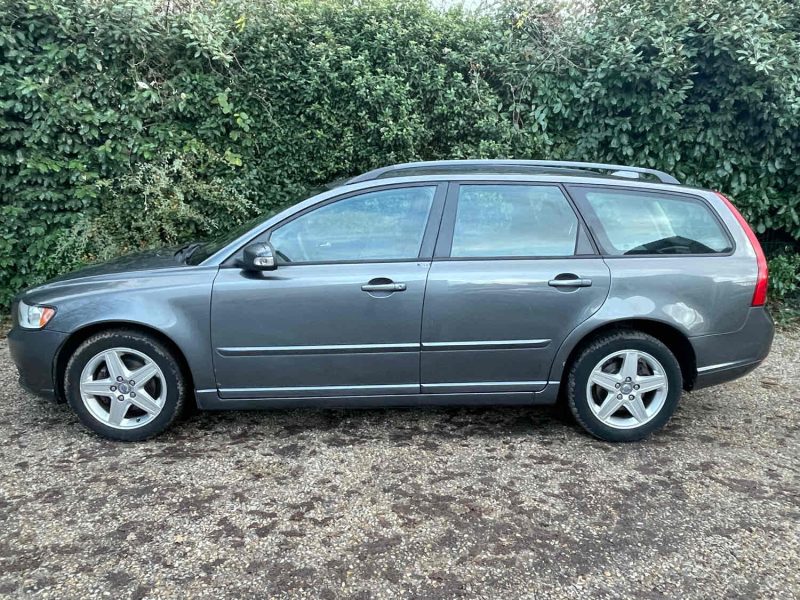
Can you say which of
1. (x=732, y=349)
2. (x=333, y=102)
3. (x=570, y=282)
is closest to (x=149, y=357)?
(x=570, y=282)

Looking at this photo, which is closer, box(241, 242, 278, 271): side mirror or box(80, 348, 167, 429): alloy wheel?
box(241, 242, 278, 271): side mirror

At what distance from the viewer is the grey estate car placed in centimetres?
349

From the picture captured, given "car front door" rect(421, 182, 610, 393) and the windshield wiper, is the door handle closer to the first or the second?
"car front door" rect(421, 182, 610, 393)

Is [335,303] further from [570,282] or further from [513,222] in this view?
[570,282]

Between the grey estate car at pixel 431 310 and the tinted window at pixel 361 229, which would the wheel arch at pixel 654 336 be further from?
the tinted window at pixel 361 229

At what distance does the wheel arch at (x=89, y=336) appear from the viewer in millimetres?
3529

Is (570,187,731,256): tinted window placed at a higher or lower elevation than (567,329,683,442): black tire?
higher

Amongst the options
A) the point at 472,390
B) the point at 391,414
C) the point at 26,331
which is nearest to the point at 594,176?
the point at 472,390

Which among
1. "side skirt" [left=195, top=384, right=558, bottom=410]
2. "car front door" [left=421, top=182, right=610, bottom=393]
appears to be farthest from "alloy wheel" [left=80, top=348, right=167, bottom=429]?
"car front door" [left=421, top=182, right=610, bottom=393]

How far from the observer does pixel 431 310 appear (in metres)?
3.49

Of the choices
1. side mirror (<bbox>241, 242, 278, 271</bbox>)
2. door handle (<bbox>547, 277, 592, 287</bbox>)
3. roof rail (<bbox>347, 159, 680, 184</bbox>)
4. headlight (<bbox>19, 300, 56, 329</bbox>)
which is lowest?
headlight (<bbox>19, 300, 56, 329</bbox>)

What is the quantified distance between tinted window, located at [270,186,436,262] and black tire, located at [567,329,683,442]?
47.3 inches

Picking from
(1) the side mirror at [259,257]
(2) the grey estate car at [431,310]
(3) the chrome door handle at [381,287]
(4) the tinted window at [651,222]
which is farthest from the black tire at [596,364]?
(1) the side mirror at [259,257]

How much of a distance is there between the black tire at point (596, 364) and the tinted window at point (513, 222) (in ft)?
1.96
